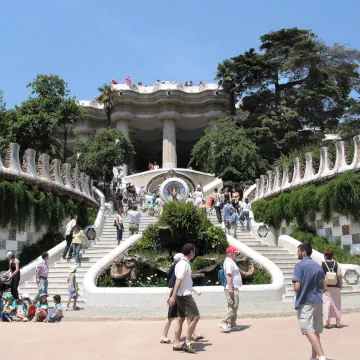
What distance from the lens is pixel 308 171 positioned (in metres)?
21.2

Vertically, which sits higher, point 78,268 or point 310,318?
point 78,268

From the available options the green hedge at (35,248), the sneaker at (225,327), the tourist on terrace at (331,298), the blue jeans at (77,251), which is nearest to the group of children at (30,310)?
the sneaker at (225,327)

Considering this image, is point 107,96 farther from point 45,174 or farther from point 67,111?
point 45,174

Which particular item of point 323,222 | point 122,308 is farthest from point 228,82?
point 122,308

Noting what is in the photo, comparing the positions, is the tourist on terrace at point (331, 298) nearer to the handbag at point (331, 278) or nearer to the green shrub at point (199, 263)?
the handbag at point (331, 278)

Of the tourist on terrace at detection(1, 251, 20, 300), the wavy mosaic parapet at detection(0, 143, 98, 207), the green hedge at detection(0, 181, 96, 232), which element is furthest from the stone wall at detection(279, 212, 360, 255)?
the tourist on terrace at detection(1, 251, 20, 300)

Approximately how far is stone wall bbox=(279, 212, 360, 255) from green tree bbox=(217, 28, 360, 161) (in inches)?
688

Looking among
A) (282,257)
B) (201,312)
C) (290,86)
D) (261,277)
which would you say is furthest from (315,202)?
(290,86)

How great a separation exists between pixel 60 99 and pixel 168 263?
2052cm

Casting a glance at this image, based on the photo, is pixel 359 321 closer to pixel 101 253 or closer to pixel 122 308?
pixel 122 308

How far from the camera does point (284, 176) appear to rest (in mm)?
23594

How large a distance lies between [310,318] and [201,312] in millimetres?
5176

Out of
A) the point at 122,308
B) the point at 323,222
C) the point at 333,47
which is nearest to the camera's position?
the point at 122,308

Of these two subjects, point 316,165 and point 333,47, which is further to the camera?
point 333,47
